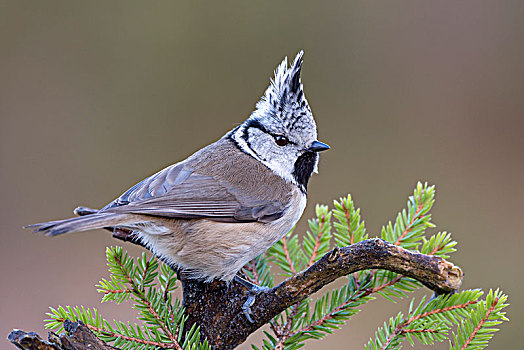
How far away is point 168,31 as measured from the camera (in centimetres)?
460

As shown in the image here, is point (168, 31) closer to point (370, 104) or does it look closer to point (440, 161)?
point (370, 104)

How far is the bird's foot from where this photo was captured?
1676 mm

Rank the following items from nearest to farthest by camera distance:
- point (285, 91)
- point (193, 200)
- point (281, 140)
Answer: point (193, 200) → point (285, 91) → point (281, 140)

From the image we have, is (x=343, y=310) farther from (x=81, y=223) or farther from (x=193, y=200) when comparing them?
(x=81, y=223)

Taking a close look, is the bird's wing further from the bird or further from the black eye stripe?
the black eye stripe

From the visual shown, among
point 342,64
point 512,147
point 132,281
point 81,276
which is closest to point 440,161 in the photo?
point 512,147

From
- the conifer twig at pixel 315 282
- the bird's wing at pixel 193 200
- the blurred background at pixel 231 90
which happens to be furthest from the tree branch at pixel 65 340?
the blurred background at pixel 231 90

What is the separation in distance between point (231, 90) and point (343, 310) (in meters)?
3.06

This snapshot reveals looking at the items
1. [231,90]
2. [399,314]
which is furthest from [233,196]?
[231,90]

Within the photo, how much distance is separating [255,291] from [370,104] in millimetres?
2980

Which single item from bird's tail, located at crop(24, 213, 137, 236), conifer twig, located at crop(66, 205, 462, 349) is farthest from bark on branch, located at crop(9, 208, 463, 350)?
bird's tail, located at crop(24, 213, 137, 236)

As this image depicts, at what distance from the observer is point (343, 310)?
5.79 feet

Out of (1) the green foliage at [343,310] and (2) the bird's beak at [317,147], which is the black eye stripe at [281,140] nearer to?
(2) the bird's beak at [317,147]

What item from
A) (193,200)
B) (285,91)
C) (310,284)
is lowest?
(310,284)
